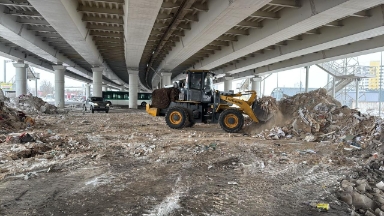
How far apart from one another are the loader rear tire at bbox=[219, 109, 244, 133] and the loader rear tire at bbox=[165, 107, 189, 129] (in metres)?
1.73

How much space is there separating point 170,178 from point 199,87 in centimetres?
755

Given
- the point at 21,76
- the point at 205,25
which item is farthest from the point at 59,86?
the point at 205,25

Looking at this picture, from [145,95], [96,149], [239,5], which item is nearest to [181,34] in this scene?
[239,5]

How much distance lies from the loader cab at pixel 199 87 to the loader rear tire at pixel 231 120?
1.18m

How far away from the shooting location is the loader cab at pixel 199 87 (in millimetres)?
12523

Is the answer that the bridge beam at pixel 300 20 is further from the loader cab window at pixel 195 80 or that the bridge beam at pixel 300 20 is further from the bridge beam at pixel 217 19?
the loader cab window at pixel 195 80

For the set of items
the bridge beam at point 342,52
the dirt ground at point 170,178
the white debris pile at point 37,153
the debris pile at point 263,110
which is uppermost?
the bridge beam at point 342,52

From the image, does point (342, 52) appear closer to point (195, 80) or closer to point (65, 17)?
point (195, 80)

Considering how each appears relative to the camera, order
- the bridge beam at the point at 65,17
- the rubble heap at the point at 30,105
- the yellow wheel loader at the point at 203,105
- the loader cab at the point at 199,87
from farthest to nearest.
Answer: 1. the rubble heap at the point at 30,105
2. the loader cab at the point at 199,87
3. the yellow wheel loader at the point at 203,105
4. the bridge beam at the point at 65,17

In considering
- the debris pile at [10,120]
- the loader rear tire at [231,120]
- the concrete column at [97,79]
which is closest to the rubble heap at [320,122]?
the loader rear tire at [231,120]

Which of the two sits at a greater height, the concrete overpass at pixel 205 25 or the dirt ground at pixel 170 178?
the concrete overpass at pixel 205 25

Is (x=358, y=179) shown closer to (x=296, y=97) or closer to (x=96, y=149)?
(x=96, y=149)

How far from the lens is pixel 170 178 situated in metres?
5.44

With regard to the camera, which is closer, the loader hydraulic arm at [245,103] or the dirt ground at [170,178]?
the dirt ground at [170,178]
